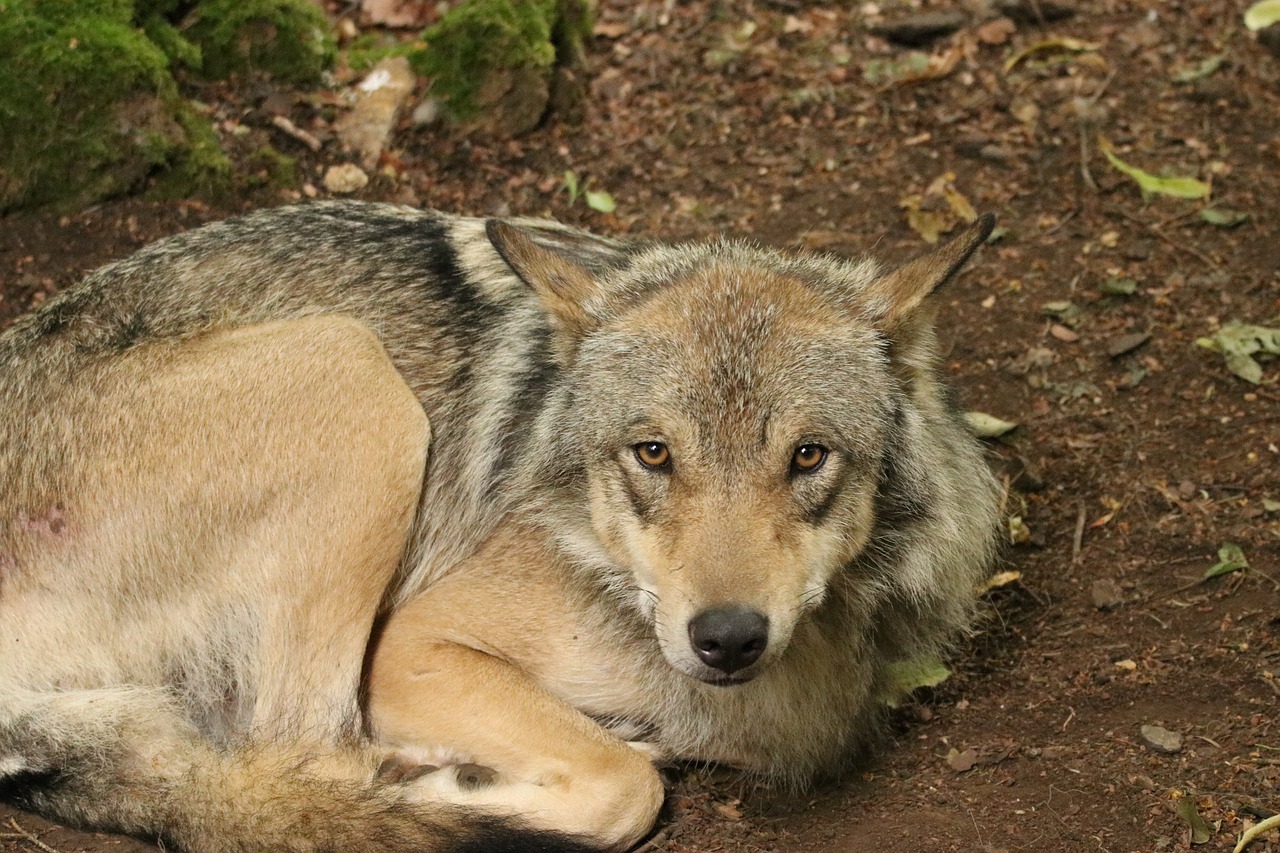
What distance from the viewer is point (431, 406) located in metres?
4.85

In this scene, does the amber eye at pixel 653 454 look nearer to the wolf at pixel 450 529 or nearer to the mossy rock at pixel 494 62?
the wolf at pixel 450 529

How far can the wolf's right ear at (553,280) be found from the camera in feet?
14.1

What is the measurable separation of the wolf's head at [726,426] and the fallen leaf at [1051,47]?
401 centimetres

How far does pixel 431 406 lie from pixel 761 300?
1.42 metres

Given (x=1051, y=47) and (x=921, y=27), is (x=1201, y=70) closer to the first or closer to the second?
(x=1051, y=47)

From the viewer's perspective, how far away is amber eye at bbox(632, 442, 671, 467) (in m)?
3.94

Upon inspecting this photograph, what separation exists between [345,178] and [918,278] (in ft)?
12.9

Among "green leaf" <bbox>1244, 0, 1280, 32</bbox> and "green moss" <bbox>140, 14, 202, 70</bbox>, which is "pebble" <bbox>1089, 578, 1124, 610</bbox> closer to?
"green leaf" <bbox>1244, 0, 1280, 32</bbox>

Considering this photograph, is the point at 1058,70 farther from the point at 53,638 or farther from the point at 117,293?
the point at 53,638

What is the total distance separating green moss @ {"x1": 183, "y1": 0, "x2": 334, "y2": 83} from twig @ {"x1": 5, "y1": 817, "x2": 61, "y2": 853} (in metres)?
4.25

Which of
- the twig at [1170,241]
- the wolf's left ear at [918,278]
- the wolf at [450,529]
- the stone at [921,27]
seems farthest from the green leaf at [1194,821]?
the stone at [921,27]

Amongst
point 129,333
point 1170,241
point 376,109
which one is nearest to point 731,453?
point 129,333

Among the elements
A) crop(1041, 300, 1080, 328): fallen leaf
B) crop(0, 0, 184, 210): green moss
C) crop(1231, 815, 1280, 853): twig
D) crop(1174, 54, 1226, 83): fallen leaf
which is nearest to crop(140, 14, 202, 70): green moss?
crop(0, 0, 184, 210): green moss

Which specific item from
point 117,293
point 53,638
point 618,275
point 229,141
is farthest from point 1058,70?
point 53,638
